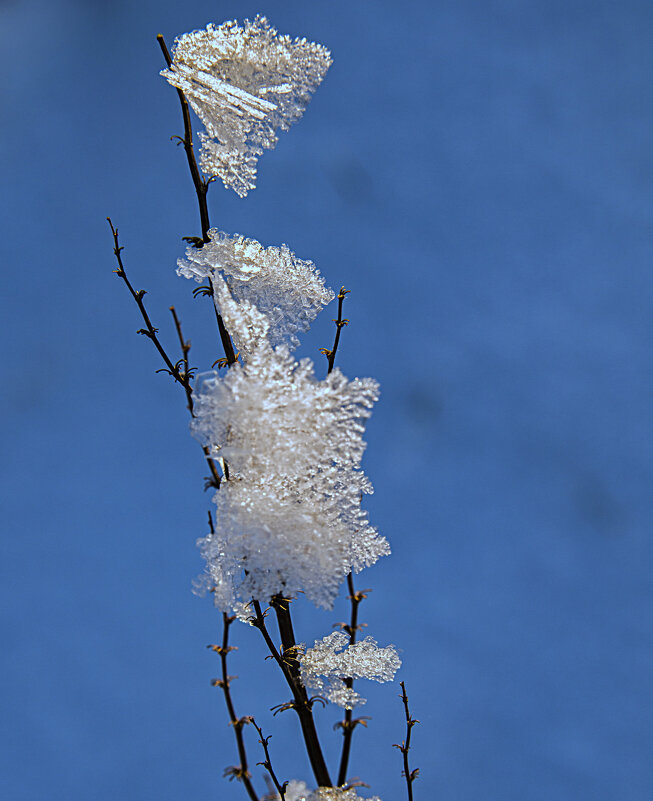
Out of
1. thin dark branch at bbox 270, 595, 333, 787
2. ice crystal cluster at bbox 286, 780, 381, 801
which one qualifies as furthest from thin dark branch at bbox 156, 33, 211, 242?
ice crystal cluster at bbox 286, 780, 381, 801

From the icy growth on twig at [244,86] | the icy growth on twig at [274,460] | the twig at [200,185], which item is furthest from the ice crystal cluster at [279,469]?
the icy growth on twig at [244,86]

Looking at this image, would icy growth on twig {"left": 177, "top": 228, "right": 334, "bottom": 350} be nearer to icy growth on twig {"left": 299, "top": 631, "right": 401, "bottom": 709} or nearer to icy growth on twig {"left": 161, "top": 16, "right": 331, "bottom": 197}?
icy growth on twig {"left": 161, "top": 16, "right": 331, "bottom": 197}

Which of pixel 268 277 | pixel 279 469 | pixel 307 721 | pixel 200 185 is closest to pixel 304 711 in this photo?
pixel 307 721

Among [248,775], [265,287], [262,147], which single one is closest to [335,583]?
[248,775]

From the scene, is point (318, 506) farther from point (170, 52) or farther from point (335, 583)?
point (170, 52)

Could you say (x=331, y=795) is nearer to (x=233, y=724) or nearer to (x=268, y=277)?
(x=233, y=724)
